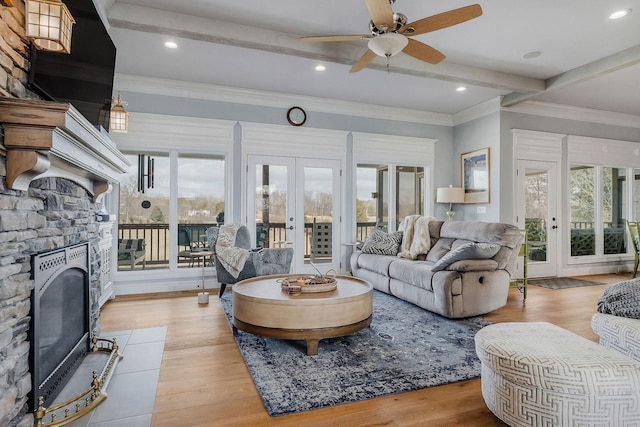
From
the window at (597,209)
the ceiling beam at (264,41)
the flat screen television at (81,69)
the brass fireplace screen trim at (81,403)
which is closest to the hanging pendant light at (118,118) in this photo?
the ceiling beam at (264,41)

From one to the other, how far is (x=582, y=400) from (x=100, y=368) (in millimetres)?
2692

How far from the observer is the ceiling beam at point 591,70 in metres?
3.96

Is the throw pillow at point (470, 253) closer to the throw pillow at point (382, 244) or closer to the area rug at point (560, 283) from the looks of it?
the throw pillow at point (382, 244)

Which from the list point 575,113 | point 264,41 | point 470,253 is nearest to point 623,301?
point 470,253

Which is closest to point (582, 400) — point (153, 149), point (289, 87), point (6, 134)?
point (6, 134)

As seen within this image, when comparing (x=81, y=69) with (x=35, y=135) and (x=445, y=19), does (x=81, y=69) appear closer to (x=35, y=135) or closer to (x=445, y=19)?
(x=35, y=135)

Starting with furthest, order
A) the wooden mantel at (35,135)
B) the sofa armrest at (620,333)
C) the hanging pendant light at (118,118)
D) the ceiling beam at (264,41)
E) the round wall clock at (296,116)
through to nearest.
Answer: the round wall clock at (296,116)
the hanging pendant light at (118,118)
the ceiling beam at (264,41)
the sofa armrest at (620,333)
the wooden mantel at (35,135)

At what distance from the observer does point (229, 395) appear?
2.12 meters

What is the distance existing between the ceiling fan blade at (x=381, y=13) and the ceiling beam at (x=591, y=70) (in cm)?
310

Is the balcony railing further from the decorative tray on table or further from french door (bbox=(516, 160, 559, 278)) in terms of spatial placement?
french door (bbox=(516, 160, 559, 278))

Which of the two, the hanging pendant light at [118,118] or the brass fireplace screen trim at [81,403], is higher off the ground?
the hanging pendant light at [118,118]

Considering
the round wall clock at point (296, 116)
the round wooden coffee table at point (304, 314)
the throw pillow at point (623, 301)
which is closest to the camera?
the throw pillow at point (623, 301)

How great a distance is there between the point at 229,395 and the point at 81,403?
0.78 meters

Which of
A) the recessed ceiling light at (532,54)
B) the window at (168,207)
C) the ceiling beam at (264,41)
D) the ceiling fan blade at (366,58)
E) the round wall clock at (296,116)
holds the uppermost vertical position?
the recessed ceiling light at (532,54)
